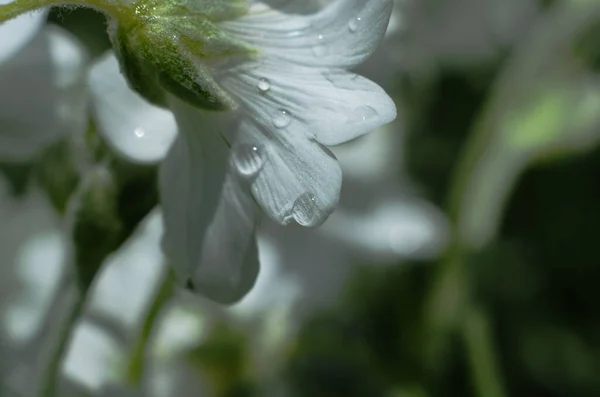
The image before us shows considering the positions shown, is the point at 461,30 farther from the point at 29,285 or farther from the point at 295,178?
the point at 295,178

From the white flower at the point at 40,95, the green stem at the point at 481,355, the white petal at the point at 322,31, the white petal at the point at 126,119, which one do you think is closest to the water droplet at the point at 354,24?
the white petal at the point at 322,31

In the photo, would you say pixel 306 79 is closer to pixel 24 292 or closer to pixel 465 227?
pixel 24 292

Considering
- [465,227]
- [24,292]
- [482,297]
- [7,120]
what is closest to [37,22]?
[7,120]

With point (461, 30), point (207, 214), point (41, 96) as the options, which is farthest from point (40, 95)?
point (461, 30)

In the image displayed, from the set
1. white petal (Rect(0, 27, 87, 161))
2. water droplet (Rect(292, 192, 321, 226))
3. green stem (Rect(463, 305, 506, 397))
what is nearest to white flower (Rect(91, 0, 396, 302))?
water droplet (Rect(292, 192, 321, 226))

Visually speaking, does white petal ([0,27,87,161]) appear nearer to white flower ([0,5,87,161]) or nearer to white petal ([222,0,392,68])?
white flower ([0,5,87,161])

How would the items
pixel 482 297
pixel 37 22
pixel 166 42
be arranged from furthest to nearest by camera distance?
pixel 482 297
pixel 37 22
pixel 166 42

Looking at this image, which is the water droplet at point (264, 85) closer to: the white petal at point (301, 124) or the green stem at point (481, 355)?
the white petal at point (301, 124)
